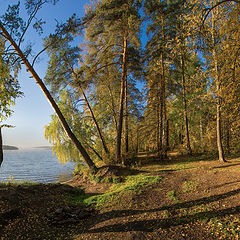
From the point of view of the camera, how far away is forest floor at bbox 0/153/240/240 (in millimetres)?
3551

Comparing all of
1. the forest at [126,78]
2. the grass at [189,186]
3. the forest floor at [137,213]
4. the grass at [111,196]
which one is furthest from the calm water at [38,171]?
the grass at [189,186]

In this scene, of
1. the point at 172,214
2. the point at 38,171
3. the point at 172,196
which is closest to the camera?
the point at 172,214

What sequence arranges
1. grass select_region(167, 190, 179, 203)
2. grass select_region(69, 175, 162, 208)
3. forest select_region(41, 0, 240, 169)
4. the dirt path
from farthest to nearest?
forest select_region(41, 0, 240, 169)
grass select_region(69, 175, 162, 208)
grass select_region(167, 190, 179, 203)
the dirt path

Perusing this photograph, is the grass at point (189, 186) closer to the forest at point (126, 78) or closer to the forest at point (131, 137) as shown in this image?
the forest at point (131, 137)

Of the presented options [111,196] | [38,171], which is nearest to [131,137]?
[111,196]

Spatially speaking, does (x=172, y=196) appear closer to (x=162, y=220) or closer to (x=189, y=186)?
(x=189, y=186)

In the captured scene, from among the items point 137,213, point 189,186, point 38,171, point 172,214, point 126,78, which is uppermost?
point 126,78

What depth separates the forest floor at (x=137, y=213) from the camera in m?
3.55

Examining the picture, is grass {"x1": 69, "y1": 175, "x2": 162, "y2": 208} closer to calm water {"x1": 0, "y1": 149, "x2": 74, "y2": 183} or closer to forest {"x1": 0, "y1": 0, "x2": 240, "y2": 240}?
forest {"x1": 0, "y1": 0, "x2": 240, "y2": 240}

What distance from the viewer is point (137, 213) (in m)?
4.56

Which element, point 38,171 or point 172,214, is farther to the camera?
point 38,171

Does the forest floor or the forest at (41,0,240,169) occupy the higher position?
the forest at (41,0,240,169)

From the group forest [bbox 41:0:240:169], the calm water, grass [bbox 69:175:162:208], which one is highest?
forest [bbox 41:0:240:169]

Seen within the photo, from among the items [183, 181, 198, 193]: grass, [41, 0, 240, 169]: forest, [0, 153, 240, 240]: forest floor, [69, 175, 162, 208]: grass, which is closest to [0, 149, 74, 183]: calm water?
[41, 0, 240, 169]: forest
